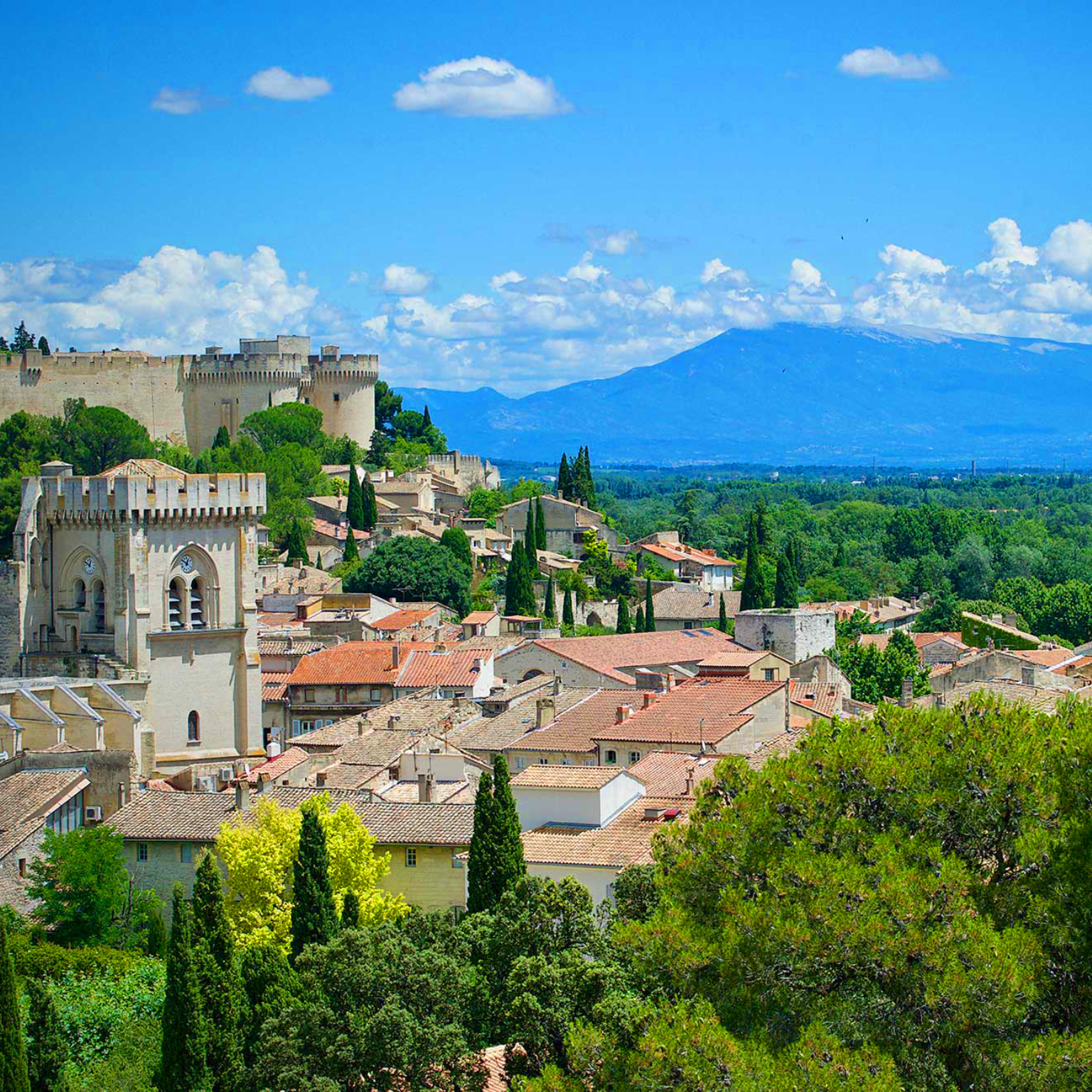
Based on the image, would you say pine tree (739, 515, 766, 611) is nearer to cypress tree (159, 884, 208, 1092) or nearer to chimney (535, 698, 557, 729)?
chimney (535, 698, 557, 729)

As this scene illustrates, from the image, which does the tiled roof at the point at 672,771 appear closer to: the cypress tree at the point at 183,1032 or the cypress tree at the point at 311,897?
the cypress tree at the point at 311,897

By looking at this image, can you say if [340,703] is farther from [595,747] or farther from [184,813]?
[184,813]

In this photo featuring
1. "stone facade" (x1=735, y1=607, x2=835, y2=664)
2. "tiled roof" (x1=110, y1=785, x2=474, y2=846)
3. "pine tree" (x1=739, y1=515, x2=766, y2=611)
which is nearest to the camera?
"tiled roof" (x1=110, y1=785, x2=474, y2=846)

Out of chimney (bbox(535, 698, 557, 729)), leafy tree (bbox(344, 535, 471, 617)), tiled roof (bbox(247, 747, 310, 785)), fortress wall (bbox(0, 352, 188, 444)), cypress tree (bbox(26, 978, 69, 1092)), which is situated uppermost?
fortress wall (bbox(0, 352, 188, 444))

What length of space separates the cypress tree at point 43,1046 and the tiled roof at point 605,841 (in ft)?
28.0

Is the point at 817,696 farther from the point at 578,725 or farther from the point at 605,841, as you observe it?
the point at 605,841

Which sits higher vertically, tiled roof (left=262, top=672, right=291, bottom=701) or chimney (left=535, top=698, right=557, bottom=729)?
chimney (left=535, top=698, right=557, bottom=729)

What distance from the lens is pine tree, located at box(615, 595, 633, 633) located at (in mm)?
71562

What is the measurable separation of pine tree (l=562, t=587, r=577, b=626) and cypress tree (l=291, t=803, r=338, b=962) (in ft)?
149

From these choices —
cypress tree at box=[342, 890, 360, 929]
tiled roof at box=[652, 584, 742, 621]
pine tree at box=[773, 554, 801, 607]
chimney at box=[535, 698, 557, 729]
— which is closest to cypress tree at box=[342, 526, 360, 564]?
tiled roof at box=[652, 584, 742, 621]

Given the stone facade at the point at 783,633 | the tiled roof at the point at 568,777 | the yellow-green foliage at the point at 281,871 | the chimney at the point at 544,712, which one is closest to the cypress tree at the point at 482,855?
the yellow-green foliage at the point at 281,871

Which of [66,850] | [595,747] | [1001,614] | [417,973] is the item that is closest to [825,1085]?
[417,973]

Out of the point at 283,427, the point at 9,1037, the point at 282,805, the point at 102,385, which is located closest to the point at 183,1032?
the point at 9,1037

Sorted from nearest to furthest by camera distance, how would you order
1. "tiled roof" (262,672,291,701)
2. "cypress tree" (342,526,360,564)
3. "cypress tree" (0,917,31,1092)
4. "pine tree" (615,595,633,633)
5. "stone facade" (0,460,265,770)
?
1. "cypress tree" (0,917,31,1092)
2. "stone facade" (0,460,265,770)
3. "tiled roof" (262,672,291,701)
4. "pine tree" (615,595,633,633)
5. "cypress tree" (342,526,360,564)
